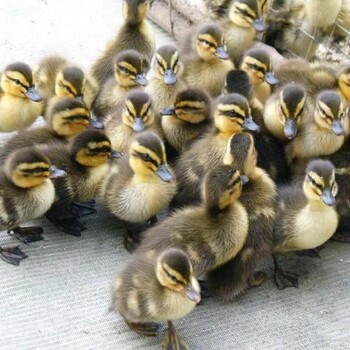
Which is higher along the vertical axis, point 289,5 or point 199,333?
point 289,5

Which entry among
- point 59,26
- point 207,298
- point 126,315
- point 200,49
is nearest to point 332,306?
point 207,298

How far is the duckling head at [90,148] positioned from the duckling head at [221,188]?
0.42m

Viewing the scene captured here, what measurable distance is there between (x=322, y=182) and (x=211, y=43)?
0.84 metres

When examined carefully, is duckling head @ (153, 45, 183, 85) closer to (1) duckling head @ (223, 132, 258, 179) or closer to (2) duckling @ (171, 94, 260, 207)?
(2) duckling @ (171, 94, 260, 207)

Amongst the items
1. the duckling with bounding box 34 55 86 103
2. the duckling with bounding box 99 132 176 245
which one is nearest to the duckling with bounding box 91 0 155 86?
A: the duckling with bounding box 34 55 86 103

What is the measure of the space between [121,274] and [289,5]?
171 cm

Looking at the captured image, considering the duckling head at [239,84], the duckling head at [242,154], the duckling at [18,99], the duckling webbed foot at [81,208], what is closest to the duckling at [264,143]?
the duckling head at [239,84]

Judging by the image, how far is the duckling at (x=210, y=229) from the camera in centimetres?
197

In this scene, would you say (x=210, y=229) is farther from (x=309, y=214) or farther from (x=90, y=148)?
(x=90, y=148)

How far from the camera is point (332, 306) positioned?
2195 mm

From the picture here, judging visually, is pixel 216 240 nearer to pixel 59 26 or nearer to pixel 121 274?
pixel 121 274

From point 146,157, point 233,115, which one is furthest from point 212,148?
point 146,157

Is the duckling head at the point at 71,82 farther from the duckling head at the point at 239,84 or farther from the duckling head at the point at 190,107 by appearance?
the duckling head at the point at 239,84

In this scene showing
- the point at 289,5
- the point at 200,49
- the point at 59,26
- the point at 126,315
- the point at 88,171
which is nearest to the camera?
the point at 126,315
